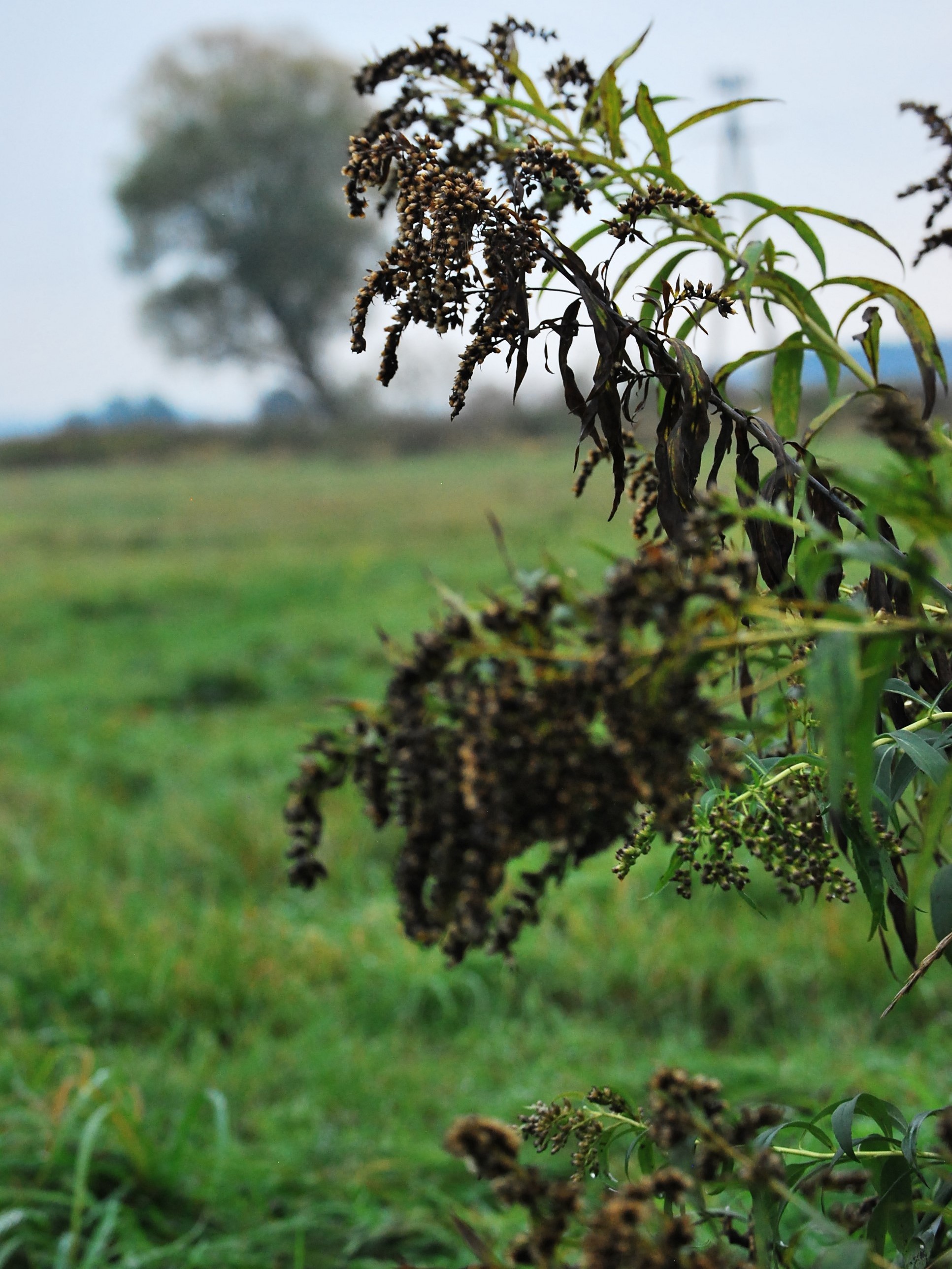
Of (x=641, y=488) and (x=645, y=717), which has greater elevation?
(x=641, y=488)

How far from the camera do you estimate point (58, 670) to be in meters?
8.09

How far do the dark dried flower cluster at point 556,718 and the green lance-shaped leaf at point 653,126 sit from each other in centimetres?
63

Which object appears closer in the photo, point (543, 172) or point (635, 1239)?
point (635, 1239)

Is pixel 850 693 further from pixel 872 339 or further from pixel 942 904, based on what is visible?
pixel 872 339

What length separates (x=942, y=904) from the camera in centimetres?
108

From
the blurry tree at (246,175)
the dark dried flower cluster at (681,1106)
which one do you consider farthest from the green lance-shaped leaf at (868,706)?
the blurry tree at (246,175)

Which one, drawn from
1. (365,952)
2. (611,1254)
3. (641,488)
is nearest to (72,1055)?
(365,952)

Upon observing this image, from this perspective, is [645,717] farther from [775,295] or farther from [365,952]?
[365,952]

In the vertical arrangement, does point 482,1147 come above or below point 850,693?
below

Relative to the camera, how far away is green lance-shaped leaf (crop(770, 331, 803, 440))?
138 centimetres

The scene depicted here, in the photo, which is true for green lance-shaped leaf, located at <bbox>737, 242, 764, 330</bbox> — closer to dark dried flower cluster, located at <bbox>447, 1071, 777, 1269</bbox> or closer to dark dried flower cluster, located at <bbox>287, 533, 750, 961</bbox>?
dark dried flower cluster, located at <bbox>287, 533, 750, 961</bbox>

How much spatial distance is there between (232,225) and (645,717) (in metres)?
37.3

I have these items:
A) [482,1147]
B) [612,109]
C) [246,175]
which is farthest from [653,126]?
[246,175]

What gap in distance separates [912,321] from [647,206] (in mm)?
331
